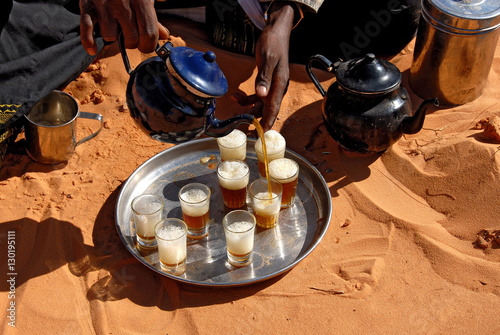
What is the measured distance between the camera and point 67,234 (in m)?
2.93

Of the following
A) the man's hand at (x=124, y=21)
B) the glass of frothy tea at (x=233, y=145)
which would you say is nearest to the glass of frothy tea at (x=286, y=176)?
the glass of frothy tea at (x=233, y=145)

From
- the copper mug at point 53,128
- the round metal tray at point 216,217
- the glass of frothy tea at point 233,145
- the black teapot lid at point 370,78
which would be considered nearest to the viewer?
the round metal tray at point 216,217

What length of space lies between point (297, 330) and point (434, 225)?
100 cm

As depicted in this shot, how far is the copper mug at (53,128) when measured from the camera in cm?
321

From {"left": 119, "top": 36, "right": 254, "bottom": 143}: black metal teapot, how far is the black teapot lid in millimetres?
820

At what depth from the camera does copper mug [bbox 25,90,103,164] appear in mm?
3207

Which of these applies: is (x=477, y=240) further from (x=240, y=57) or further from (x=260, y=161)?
(x=240, y=57)

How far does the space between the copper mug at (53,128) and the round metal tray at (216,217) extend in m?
0.52

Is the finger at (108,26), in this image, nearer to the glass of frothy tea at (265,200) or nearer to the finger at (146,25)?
the finger at (146,25)

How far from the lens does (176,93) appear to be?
228cm

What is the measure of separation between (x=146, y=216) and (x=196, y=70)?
2.68ft

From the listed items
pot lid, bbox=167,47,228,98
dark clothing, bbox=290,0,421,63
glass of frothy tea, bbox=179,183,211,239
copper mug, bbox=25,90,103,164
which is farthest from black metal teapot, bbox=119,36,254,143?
dark clothing, bbox=290,0,421,63

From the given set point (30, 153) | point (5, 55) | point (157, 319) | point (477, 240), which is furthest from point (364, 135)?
point (5, 55)

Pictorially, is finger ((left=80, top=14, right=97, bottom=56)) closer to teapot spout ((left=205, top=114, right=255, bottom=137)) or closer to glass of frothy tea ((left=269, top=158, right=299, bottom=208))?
teapot spout ((left=205, top=114, right=255, bottom=137))
